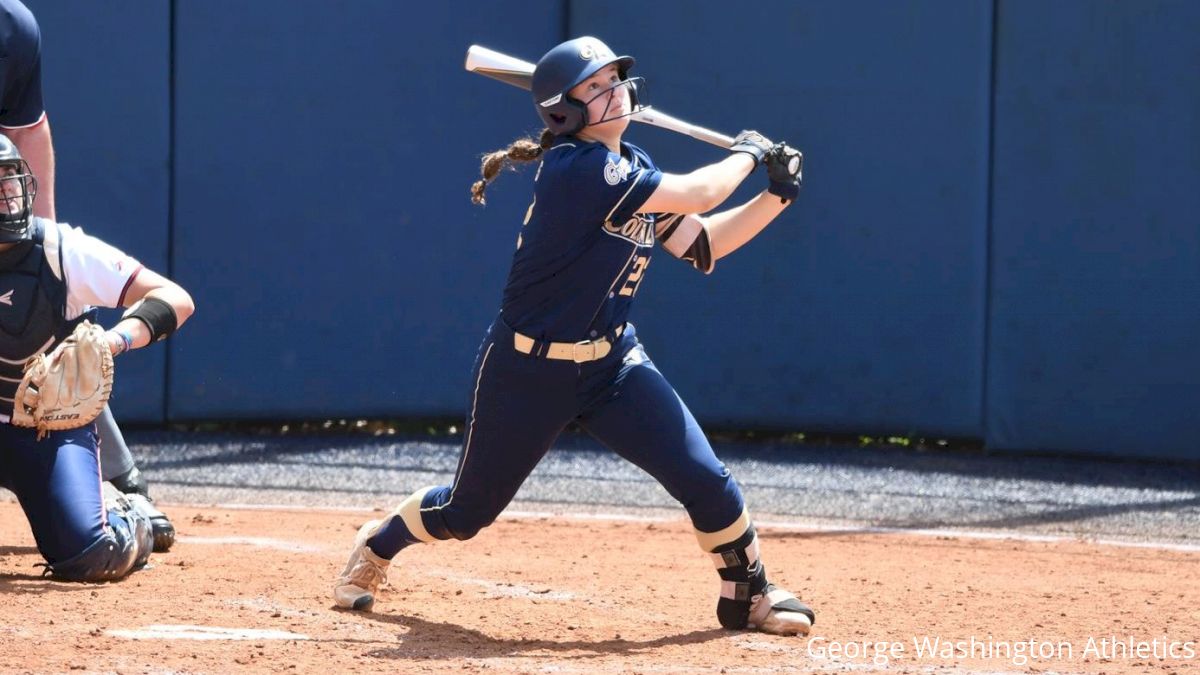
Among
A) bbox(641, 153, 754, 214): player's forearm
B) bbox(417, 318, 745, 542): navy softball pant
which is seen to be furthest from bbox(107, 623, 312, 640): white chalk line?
bbox(641, 153, 754, 214): player's forearm

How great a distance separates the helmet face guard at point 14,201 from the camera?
4695 millimetres

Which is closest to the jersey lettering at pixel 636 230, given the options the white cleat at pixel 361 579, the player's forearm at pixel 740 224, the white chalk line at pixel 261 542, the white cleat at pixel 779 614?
the player's forearm at pixel 740 224

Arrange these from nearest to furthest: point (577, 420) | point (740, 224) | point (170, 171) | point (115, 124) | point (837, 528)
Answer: point (577, 420), point (740, 224), point (837, 528), point (115, 124), point (170, 171)

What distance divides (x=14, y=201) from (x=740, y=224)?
6.92 ft

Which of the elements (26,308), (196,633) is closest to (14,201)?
(26,308)

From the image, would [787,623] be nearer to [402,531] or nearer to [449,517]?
[449,517]

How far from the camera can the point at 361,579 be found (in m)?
4.60

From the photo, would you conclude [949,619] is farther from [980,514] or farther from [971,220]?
[971,220]

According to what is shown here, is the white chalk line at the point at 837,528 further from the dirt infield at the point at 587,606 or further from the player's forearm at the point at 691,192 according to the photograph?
the player's forearm at the point at 691,192

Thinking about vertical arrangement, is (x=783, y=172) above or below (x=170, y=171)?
above

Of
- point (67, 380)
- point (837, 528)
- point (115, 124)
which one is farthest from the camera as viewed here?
point (115, 124)

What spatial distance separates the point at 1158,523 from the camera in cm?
655

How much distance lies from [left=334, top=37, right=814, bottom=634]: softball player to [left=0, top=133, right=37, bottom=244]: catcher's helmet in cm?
141

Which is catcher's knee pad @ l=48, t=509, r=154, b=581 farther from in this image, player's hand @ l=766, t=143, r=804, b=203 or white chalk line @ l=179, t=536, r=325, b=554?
player's hand @ l=766, t=143, r=804, b=203
